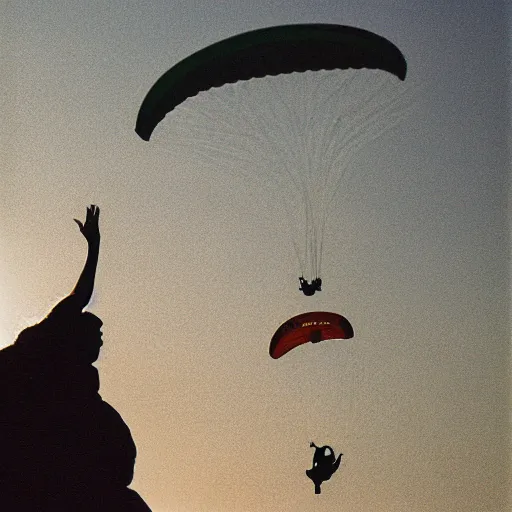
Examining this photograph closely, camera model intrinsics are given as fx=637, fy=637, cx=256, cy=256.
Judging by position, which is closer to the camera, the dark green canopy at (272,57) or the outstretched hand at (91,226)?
the dark green canopy at (272,57)

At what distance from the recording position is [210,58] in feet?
5.31

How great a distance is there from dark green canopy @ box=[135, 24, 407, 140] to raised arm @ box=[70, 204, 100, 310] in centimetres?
39

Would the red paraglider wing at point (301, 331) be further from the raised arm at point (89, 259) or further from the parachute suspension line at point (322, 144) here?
the raised arm at point (89, 259)

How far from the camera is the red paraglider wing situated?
1845mm

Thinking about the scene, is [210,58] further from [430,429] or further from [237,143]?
[430,429]

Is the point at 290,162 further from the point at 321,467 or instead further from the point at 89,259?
the point at 321,467

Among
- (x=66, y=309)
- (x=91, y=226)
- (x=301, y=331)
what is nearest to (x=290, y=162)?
(x=301, y=331)

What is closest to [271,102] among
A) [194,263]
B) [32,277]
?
[194,263]

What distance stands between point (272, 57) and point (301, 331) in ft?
2.50

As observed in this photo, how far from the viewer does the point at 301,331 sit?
1.84 meters

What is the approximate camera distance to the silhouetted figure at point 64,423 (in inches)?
68.0

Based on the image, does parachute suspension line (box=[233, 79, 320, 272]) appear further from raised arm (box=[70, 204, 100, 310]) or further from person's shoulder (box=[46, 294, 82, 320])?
person's shoulder (box=[46, 294, 82, 320])

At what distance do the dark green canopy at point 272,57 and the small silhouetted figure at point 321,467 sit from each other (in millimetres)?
1059

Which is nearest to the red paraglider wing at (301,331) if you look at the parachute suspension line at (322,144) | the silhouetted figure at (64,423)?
the parachute suspension line at (322,144)
